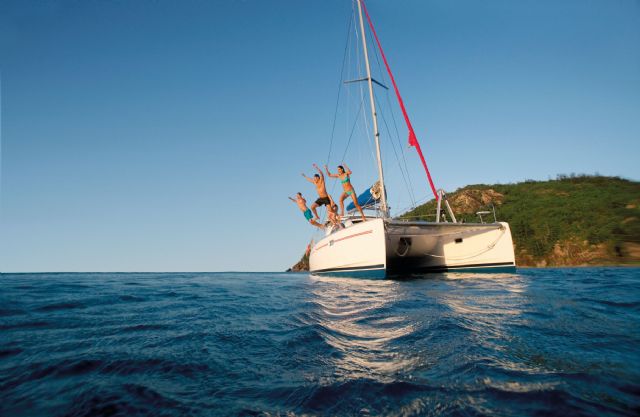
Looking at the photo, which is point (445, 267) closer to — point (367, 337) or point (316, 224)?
point (316, 224)

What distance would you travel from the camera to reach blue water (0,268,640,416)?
4.29 ft

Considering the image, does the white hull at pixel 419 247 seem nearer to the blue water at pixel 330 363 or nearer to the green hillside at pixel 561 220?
the blue water at pixel 330 363

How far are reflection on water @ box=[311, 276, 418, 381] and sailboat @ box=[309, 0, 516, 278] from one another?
4.35m

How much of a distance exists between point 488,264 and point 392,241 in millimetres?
3257

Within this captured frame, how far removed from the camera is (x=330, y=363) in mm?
1901

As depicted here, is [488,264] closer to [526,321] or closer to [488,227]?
[488,227]

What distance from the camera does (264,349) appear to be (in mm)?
2279

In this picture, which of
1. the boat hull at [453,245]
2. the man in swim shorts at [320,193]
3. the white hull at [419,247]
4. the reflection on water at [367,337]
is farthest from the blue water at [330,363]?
the man in swim shorts at [320,193]

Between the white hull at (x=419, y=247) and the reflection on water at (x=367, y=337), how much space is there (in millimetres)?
4280

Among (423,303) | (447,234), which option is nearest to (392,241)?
(447,234)

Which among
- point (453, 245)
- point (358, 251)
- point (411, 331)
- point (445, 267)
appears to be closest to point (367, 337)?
point (411, 331)

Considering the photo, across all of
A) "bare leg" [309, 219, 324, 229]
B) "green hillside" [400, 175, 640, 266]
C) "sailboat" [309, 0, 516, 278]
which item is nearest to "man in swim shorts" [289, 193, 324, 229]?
"bare leg" [309, 219, 324, 229]

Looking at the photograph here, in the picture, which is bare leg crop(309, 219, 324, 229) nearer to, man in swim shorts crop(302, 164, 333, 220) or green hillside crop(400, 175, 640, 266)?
man in swim shorts crop(302, 164, 333, 220)

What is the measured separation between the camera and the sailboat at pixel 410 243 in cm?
876
